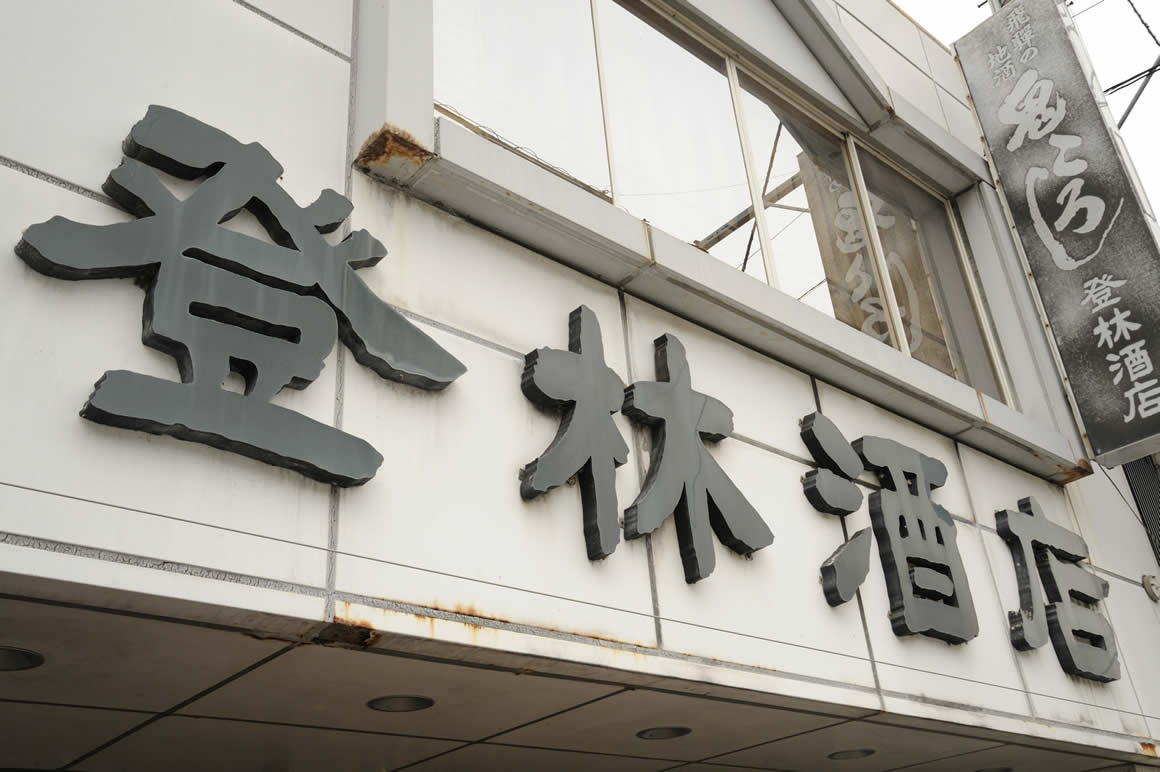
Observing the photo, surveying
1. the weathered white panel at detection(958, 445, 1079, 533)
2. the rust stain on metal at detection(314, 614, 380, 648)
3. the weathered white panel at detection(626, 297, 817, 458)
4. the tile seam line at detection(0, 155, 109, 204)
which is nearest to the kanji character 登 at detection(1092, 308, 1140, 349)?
the weathered white panel at detection(958, 445, 1079, 533)

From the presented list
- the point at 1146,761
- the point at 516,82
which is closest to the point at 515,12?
the point at 516,82

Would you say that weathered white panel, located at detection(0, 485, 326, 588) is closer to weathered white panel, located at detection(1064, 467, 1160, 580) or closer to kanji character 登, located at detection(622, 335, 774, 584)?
kanji character 登, located at detection(622, 335, 774, 584)

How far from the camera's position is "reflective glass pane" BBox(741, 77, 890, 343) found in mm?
6914

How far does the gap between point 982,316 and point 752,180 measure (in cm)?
306

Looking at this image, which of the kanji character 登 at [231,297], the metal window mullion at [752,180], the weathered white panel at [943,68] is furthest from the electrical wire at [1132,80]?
the kanji character 登 at [231,297]

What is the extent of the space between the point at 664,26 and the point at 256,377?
4.47 m

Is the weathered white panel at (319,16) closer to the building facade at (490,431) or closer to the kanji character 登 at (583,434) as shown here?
the building facade at (490,431)

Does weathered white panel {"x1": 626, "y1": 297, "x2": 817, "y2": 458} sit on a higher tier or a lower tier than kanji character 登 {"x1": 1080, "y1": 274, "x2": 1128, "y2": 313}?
lower

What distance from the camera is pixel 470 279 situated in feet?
15.2

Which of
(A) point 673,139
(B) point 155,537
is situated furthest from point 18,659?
(A) point 673,139

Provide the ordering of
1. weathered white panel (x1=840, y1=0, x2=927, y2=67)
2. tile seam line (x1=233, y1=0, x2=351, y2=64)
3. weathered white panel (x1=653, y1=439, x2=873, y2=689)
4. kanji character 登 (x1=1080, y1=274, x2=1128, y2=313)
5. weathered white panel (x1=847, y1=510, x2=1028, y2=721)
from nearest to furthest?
tile seam line (x1=233, y1=0, x2=351, y2=64) → weathered white panel (x1=653, y1=439, x2=873, y2=689) → weathered white panel (x1=847, y1=510, x2=1028, y2=721) → kanji character 登 (x1=1080, y1=274, x2=1128, y2=313) → weathered white panel (x1=840, y1=0, x2=927, y2=67)

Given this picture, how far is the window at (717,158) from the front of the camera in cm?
559

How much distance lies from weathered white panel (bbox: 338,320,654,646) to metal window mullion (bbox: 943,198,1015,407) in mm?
5029

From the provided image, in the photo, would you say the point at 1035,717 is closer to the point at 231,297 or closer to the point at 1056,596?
the point at 1056,596
